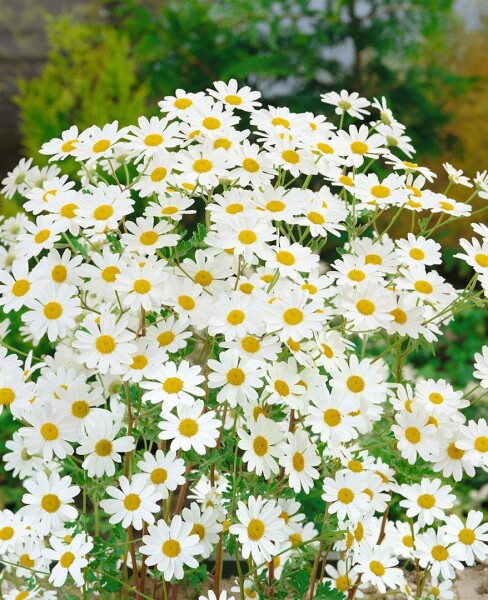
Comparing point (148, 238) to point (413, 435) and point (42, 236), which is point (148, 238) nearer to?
point (42, 236)

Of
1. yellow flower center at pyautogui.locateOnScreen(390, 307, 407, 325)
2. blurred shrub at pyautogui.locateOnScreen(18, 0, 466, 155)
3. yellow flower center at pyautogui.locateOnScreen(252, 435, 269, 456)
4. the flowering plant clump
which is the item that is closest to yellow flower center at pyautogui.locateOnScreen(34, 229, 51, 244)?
the flowering plant clump

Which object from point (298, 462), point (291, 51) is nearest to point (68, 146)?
point (298, 462)

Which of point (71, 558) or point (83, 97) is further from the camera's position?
point (83, 97)

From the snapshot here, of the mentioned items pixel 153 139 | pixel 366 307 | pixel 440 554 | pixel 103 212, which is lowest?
pixel 440 554

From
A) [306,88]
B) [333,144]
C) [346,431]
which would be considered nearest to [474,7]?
[306,88]

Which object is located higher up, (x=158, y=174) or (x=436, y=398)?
(x=158, y=174)

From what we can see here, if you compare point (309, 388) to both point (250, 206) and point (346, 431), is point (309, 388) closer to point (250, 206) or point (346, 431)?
point (346, 431)

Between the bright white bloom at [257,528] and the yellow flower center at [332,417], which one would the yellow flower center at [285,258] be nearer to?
the yellow flower center at [332,417]

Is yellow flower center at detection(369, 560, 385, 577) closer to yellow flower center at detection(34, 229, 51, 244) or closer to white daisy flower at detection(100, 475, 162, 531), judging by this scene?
white daisy flower at detection(100, 475, 162, 531)

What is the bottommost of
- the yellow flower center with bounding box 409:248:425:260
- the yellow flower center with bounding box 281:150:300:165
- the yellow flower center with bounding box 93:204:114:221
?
the yellow flower center with bounding box 409:248:425:260

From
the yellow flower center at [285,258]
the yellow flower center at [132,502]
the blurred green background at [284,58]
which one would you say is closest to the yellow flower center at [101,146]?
the yellow flower center at [285,258]

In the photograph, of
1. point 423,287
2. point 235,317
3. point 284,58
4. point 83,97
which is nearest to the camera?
point 235,317
